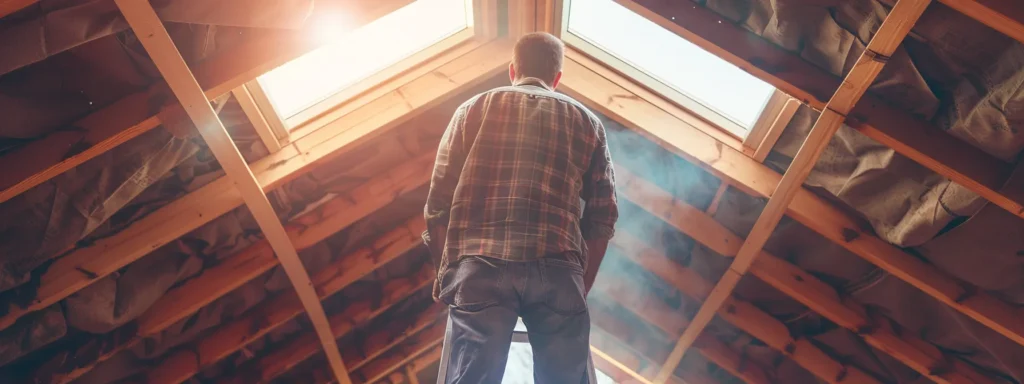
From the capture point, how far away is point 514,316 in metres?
1.99

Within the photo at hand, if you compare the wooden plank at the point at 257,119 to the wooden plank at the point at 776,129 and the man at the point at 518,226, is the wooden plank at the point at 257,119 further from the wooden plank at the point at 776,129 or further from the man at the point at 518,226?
the wooden plank at the point at 776,129

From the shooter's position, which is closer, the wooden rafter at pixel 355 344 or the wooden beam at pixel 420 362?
the wooden rafter at pixel 355 344

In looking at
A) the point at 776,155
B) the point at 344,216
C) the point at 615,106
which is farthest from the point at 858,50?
the point at 344,216

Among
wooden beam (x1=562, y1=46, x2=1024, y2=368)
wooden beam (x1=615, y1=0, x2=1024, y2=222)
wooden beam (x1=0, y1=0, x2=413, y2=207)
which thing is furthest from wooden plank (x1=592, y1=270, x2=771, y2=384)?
wooden beam (x1=0, y1=0, x2=413, y2=207)

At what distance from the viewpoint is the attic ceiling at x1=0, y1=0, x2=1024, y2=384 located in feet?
6.73

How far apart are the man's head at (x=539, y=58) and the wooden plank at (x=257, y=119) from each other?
3.37 ft

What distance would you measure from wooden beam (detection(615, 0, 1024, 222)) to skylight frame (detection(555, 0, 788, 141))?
0.57m

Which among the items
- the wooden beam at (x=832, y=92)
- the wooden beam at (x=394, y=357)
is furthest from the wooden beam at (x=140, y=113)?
the wooden beam at (x=394, y=357)

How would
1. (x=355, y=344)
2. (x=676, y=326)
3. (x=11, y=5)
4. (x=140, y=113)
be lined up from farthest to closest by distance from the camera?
(x=355, y=344) < (x=676, y=326) < (x=140, y=113) < (x=11, y=5)

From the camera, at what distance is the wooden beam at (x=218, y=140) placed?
1.87 metres

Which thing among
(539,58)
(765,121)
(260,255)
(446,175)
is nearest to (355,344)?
(260,255)

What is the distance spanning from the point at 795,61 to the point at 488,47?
1.32 metres

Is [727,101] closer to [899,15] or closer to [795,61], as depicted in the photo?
[795,61]

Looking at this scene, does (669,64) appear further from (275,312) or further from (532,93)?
(275,312)
